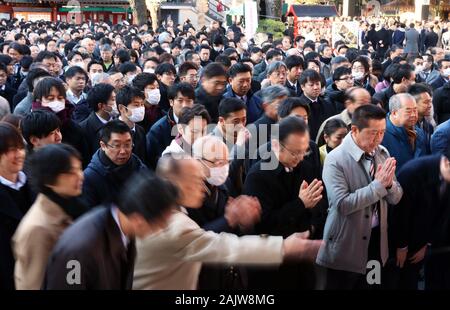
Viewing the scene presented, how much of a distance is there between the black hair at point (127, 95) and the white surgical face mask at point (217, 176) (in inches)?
86.3

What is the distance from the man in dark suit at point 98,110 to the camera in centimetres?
561

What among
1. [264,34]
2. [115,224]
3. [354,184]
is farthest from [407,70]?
[264,34]

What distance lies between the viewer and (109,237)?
9.19 ft

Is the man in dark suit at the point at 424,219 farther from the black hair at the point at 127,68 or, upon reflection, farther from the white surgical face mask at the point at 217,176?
the black hair at the point at 127,68

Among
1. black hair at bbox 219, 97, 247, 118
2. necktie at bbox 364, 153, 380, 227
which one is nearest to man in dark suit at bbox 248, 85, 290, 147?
black hair at bbox 219, 97, 247, 118

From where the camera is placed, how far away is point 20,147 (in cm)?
384

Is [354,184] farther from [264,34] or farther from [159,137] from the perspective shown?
[264,34]

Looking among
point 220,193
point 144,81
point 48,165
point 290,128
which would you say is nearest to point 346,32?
point 144,81

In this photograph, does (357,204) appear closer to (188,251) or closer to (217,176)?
(217,176)

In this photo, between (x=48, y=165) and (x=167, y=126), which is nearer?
(x=48, y=165)

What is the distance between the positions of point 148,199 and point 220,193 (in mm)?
1176

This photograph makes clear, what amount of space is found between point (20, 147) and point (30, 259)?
1.06 meters

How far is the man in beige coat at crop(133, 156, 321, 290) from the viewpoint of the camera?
277 cm

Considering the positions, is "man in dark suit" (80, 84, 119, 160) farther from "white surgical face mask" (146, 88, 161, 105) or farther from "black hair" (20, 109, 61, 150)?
"black hair" (20, 109, 61, 150)
